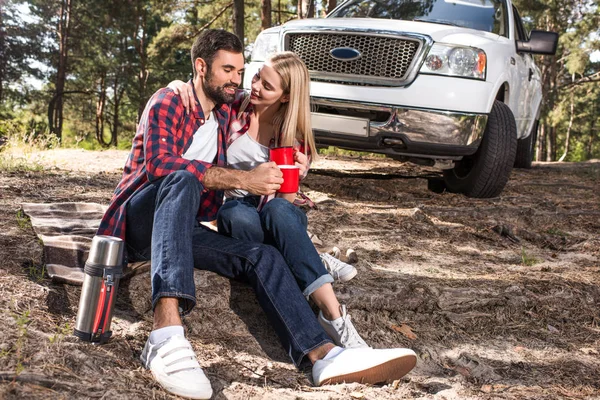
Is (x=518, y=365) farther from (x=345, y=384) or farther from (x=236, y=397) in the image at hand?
(x=236, y=397)

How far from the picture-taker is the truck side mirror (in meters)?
6.50

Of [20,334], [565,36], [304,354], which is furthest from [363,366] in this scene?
[565,36]

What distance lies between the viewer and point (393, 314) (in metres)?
3.43

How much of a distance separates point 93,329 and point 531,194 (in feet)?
18.9

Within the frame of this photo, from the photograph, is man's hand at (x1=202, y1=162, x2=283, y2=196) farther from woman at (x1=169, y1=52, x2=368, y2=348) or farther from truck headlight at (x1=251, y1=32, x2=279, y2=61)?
truck headlight at (x1=251, y1=32, x2=279, y2=61)

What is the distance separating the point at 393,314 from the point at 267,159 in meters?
1.08

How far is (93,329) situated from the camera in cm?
254

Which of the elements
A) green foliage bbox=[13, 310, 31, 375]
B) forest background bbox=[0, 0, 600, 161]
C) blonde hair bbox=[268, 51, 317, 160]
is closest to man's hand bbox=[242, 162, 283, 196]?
blonde hair bbox=[268, 51, 317, 160]

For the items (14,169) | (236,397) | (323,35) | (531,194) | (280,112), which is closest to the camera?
(236,397)

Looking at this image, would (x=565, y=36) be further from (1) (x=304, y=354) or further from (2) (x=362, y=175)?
(1) (x=304, y=354)

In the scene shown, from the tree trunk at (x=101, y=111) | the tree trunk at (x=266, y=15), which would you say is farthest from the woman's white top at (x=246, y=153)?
the tree trunk at (x=101, y=111)

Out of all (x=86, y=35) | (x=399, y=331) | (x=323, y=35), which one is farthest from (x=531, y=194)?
(x=86, y=35)

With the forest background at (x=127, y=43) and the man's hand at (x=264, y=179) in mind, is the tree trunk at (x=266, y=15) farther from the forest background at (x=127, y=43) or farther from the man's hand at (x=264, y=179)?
the man's hand at (x=264, y=179)

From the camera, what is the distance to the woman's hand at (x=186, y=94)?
3.05 m
